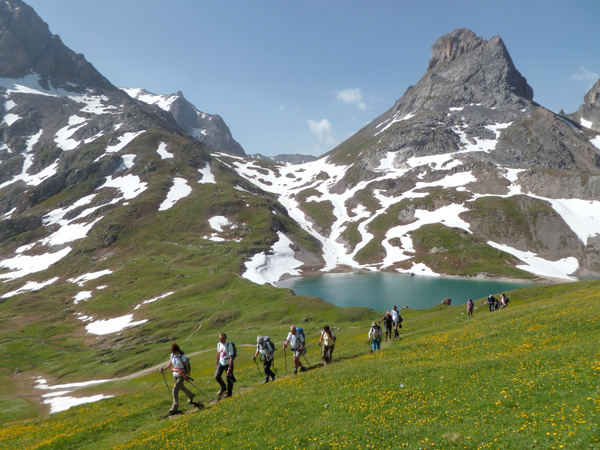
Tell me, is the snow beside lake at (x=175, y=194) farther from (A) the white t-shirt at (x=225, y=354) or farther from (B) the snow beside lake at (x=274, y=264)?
(A) the white t-shirt at (x=225, y=354)

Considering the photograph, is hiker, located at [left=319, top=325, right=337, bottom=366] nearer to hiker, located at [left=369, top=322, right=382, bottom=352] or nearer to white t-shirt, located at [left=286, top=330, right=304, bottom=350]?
white t-shirt, located at [left=286, top=330, right=304, bottom=350]

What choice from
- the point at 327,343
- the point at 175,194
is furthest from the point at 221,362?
the point at 175,194

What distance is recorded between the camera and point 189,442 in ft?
45.1

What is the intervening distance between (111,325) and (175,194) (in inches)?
4496

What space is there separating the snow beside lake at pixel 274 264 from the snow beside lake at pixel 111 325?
42862 millimetres

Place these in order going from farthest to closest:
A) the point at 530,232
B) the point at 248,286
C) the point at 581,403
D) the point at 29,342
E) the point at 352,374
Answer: the point at 530,232
the point at 248,286
the point at 29,342
the point at 352,374
the point at 581,403

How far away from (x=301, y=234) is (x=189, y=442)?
17054 cm

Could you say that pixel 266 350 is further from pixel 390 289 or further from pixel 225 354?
pixel 390 289

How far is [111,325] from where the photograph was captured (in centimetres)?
8775

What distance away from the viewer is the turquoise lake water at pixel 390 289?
99.7 meters

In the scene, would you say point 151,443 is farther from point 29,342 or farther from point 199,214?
point 199,214

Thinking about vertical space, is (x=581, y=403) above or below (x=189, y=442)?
above

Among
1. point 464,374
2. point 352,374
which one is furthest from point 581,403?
point 352,374

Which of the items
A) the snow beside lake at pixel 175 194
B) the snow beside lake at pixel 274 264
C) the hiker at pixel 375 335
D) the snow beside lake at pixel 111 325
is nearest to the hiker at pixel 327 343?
the hiker at pixel 375 335
